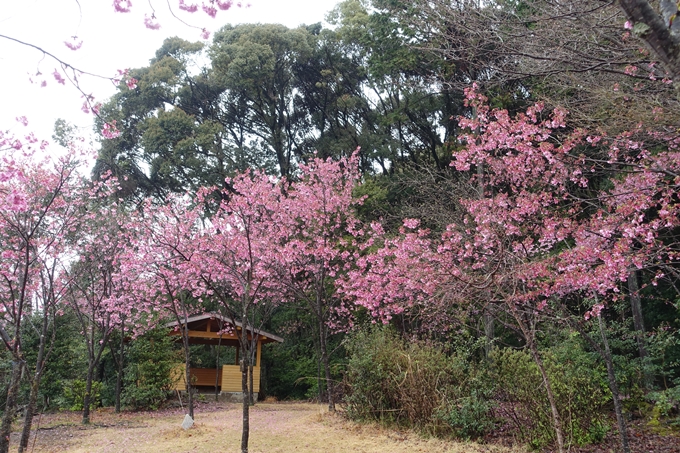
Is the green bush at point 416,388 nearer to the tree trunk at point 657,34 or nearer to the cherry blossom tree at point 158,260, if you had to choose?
the cherry blossom tree at point 158,260

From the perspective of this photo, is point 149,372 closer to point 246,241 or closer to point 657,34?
point 246,241

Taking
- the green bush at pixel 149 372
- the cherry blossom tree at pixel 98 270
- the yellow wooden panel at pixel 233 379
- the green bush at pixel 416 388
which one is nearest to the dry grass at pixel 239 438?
the green bush at pixel 416 388

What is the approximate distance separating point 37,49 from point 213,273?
26.4 ft

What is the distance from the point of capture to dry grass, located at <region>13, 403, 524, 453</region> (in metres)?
6.27

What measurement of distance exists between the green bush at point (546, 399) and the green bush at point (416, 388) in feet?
1.23

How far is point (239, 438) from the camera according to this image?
7488mm

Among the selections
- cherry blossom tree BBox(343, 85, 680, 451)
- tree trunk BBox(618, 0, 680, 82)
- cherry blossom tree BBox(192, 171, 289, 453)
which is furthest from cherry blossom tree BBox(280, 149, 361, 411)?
tree trunk BBox(618, 0, 680, 82)

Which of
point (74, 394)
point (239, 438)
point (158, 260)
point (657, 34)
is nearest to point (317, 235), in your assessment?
point (158, 260)

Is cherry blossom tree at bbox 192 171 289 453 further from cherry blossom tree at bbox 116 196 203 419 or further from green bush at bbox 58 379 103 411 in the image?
green bush at bbox 58 379 103 411

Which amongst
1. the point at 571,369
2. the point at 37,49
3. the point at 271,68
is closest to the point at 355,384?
the point at 571,369

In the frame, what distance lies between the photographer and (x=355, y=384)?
797 centimetres

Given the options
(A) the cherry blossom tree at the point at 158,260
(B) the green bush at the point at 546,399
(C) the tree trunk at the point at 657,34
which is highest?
(A) the cherry blossom tree at the point at 158,260

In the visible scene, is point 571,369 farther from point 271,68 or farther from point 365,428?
point 271,68

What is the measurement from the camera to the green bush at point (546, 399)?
18.7 ft
